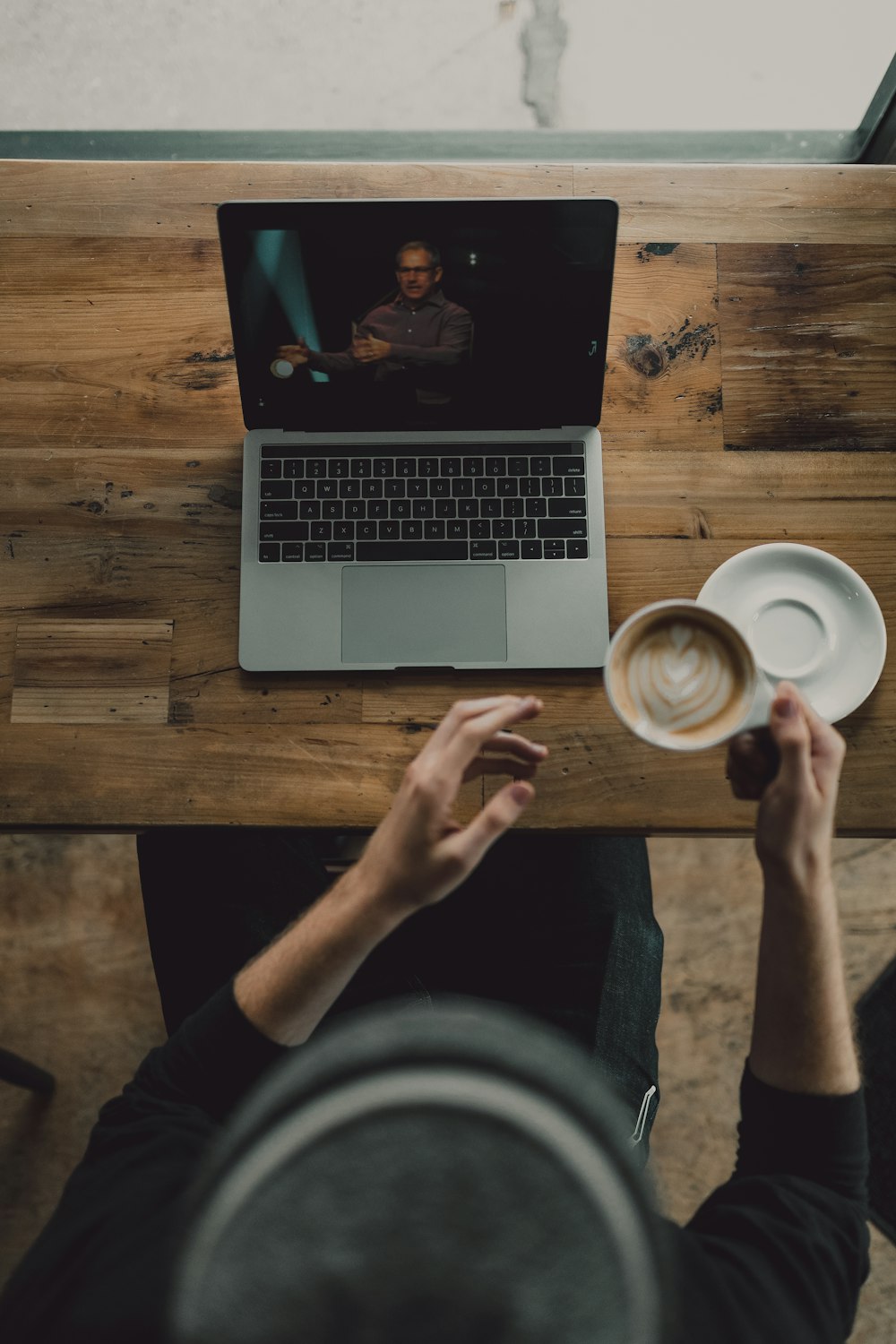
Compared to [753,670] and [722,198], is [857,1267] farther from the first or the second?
[722,198]

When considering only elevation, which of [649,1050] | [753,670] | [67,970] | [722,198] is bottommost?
[67,970]

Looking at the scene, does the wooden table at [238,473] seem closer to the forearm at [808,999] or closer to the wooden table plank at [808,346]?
the wooden table plank at [808,346]

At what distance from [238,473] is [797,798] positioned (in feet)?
2.46

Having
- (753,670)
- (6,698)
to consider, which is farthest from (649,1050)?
(6,698)

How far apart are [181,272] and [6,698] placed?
1.91 ft

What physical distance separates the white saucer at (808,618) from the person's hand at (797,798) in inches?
7.3

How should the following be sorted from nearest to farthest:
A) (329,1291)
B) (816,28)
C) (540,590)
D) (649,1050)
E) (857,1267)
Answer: (329,1291) → (857,1267) → (540,590) → (649,1050) → (816,28)

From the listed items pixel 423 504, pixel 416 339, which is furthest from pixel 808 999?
pixel 416 339

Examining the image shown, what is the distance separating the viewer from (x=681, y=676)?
0.90m

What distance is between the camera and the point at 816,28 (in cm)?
166

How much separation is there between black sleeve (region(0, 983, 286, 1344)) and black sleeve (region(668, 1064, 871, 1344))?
0.41 meters

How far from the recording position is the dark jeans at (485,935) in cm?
117

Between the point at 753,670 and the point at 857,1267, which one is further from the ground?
the point at 753,670

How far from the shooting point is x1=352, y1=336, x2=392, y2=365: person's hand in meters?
1.02
